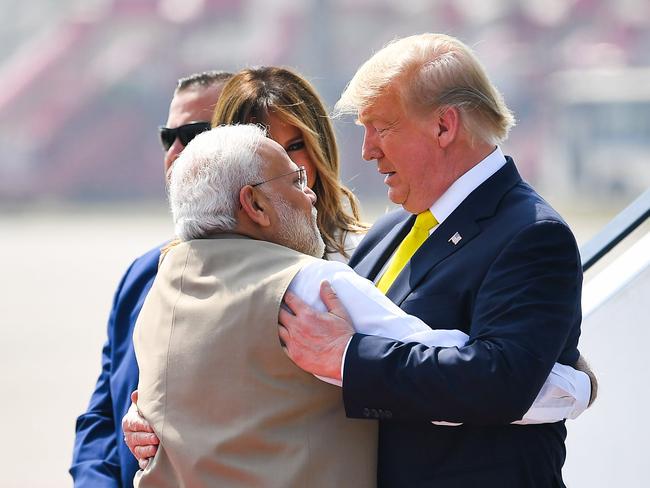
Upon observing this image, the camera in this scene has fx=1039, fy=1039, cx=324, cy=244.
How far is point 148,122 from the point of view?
30.2 metres

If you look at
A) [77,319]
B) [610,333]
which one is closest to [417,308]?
[610,333]

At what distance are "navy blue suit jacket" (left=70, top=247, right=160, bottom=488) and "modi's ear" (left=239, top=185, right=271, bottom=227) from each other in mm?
715

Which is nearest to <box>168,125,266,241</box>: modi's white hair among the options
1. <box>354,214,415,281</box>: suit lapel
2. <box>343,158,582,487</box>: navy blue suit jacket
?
<box>343,158,582,487</box>: navy blue suit jacket

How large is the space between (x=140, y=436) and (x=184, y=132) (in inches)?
47.1

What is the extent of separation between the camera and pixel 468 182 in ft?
7.16

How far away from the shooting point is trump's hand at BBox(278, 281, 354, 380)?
189 centimetres

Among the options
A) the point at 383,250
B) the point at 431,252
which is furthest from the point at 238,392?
the point at 383,250

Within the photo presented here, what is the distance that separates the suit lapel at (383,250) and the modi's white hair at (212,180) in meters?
0.47

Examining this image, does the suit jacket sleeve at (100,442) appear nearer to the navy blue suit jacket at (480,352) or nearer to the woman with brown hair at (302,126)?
the woman with brown hair at (302,126)

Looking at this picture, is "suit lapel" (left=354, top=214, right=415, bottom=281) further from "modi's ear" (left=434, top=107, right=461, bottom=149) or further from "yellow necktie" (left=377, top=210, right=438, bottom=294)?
"modi's ear" (left=434, top=107, right=461, bottom=149)

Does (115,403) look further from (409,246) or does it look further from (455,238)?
(455,238)

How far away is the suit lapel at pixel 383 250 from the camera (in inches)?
95.0

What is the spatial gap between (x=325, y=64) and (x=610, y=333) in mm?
27861

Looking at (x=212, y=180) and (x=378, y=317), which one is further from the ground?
(x=212, y=180)
